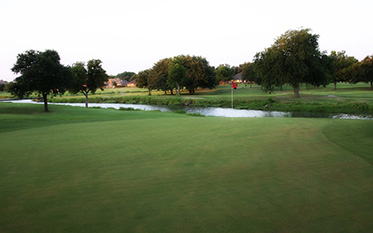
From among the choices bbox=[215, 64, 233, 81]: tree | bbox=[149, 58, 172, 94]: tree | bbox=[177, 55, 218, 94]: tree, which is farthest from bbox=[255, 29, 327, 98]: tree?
bbox=[215, 64, 233, 81]: tree

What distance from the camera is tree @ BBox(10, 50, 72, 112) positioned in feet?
94.0

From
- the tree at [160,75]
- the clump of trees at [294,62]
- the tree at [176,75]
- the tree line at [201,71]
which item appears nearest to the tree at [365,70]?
the tree line at [201,71]

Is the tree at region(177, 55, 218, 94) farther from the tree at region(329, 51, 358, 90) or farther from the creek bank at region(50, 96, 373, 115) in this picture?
the tree at region(329, 51, 358, 90)

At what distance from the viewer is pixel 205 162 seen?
754 cm

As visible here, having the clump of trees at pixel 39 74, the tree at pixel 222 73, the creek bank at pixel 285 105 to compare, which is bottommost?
the creek bank at pixel 285 105

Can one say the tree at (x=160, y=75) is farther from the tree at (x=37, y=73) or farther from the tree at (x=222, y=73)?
the tree at (x=37, y=73)

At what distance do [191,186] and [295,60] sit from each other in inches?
1760

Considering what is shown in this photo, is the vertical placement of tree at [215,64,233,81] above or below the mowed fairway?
above

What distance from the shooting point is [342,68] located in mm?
77375

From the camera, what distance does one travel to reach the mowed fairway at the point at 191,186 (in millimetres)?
4125

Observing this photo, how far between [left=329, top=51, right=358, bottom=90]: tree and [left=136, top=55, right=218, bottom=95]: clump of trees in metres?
34.1

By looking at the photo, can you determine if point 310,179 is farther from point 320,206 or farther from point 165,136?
point 165,136

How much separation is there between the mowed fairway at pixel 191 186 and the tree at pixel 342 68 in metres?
59.2

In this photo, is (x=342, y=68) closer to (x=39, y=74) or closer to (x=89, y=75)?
(x=89, y=75)
